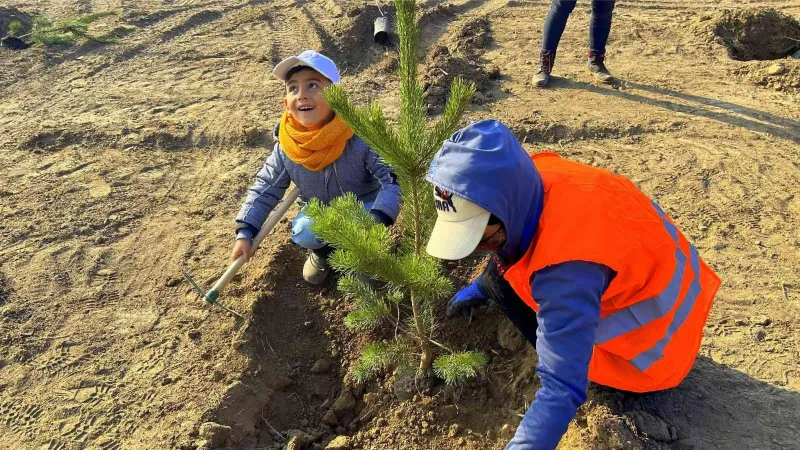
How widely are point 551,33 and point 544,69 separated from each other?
0.32 m

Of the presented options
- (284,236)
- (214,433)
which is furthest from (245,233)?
(214,433)

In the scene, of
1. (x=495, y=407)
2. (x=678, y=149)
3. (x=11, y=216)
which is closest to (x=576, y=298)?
(x=495, y=407)

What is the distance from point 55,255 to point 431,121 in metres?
2.96

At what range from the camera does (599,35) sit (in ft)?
16.9

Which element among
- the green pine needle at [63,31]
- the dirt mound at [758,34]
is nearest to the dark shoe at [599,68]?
the dirt mound at [758,34]

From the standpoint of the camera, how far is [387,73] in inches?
226

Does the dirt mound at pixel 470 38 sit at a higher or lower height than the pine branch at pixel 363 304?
lower

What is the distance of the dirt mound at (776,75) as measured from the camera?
4.90 metres

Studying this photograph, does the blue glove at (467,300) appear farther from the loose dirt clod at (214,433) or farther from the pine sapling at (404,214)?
the loose dirt clod at (214,433)

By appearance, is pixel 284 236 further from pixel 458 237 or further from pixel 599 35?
pixel 599 35

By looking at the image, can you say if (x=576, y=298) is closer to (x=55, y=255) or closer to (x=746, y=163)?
(x=746, y=163)

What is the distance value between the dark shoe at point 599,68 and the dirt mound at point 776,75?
116cm

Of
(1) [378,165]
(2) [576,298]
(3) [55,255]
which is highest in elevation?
(2) [576,298]

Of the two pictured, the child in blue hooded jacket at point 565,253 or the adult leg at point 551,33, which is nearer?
the child in blue hooded jacket at point 565,253
